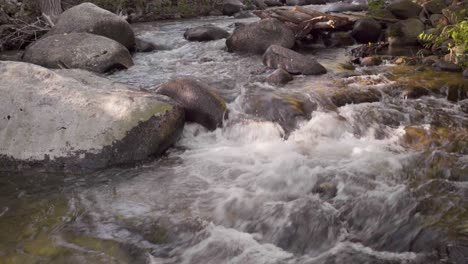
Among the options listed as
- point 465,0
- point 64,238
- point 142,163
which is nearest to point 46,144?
point 142,163

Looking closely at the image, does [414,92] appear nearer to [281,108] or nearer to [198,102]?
[281,108]

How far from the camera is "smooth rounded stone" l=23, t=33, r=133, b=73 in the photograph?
333 inches

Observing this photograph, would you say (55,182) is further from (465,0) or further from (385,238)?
(465,0)

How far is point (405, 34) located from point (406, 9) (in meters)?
1.63

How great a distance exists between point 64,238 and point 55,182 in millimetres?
1226

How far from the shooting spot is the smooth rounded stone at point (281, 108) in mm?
6113

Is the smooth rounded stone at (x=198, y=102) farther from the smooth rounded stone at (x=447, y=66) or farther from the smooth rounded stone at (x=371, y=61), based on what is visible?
the smooth rounded stone at (x=447, y=66)

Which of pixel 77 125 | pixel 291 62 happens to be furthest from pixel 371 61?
pixel 77 125

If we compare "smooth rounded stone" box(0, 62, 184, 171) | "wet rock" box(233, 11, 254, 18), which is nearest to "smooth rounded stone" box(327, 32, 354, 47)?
"smooth rounded stone" box(0, 62, 184, 171)

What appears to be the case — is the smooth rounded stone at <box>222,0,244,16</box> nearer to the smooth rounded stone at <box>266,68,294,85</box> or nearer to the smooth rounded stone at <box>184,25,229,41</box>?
the smooth rounded stone at <box>184,25,229,41</box>

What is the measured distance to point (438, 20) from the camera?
1016cm

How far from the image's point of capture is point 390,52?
995 centimetres

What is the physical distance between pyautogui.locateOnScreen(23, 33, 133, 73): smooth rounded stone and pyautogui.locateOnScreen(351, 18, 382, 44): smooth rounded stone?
6173 millimetres

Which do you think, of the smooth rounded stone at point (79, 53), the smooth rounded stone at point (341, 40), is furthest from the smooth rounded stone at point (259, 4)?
the smooth rounded stone at point (79, 53)
